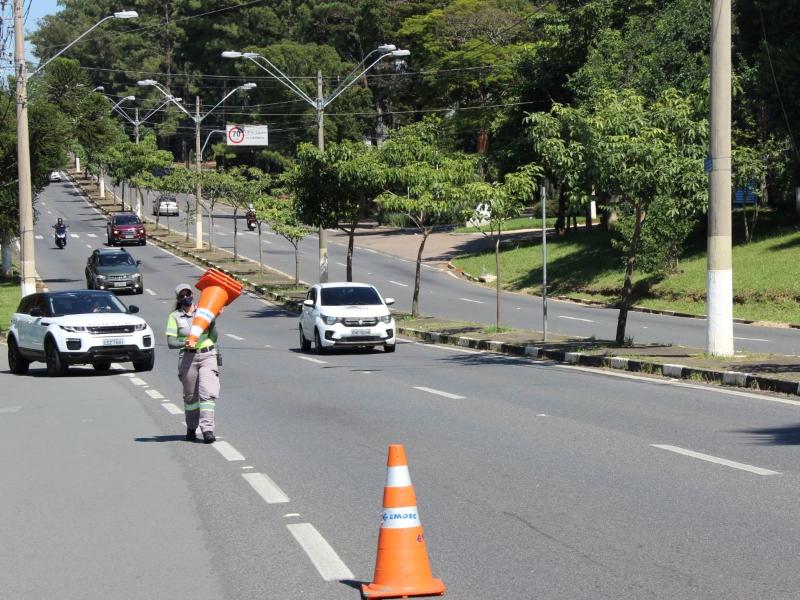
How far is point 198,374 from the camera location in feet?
41.4

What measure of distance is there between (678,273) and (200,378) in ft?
114

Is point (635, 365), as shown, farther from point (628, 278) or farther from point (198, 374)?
point (198, 374)

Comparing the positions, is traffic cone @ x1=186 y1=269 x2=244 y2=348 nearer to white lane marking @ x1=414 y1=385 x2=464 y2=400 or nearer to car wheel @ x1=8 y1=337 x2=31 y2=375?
white lane marking @ x1=414 y1=385 x2=464 y2=400

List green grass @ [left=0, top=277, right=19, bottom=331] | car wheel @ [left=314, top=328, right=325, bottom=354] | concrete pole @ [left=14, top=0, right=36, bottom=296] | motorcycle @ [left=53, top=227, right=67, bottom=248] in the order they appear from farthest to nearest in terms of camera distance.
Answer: motorcycle @ [left=53, top=227, right=67, bottom=248]
green grass @ [left=0, top=277, right=19, bottom=331]
concrete pole @ [left=14, top=0, right=36, bottom=296]
car wheel @ [left=314, top=328, right=325, bottom=354]

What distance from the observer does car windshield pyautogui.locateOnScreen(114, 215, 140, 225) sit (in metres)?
69.6

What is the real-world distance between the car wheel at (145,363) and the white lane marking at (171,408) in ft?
21.0

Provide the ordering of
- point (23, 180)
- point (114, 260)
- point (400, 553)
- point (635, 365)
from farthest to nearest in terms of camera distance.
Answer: point (114, 260)
point (23, 180)
point (635, 365)
point (400, 553)

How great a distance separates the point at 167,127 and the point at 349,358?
3899 inches

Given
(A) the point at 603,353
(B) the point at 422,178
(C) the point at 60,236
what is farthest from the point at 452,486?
(C) the point at 60,236

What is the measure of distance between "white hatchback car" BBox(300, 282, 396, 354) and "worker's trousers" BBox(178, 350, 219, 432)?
14.3m

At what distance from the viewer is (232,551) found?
764 cm

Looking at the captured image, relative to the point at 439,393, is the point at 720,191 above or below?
above

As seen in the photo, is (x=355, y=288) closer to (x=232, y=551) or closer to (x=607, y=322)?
(x=607, y=322)

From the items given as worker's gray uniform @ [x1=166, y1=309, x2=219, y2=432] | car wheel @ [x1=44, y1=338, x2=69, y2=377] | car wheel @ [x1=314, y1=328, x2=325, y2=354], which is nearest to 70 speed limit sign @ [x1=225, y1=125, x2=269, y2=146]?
car wheel @ [x1=314, y1=328, x2=325, y2=354]
